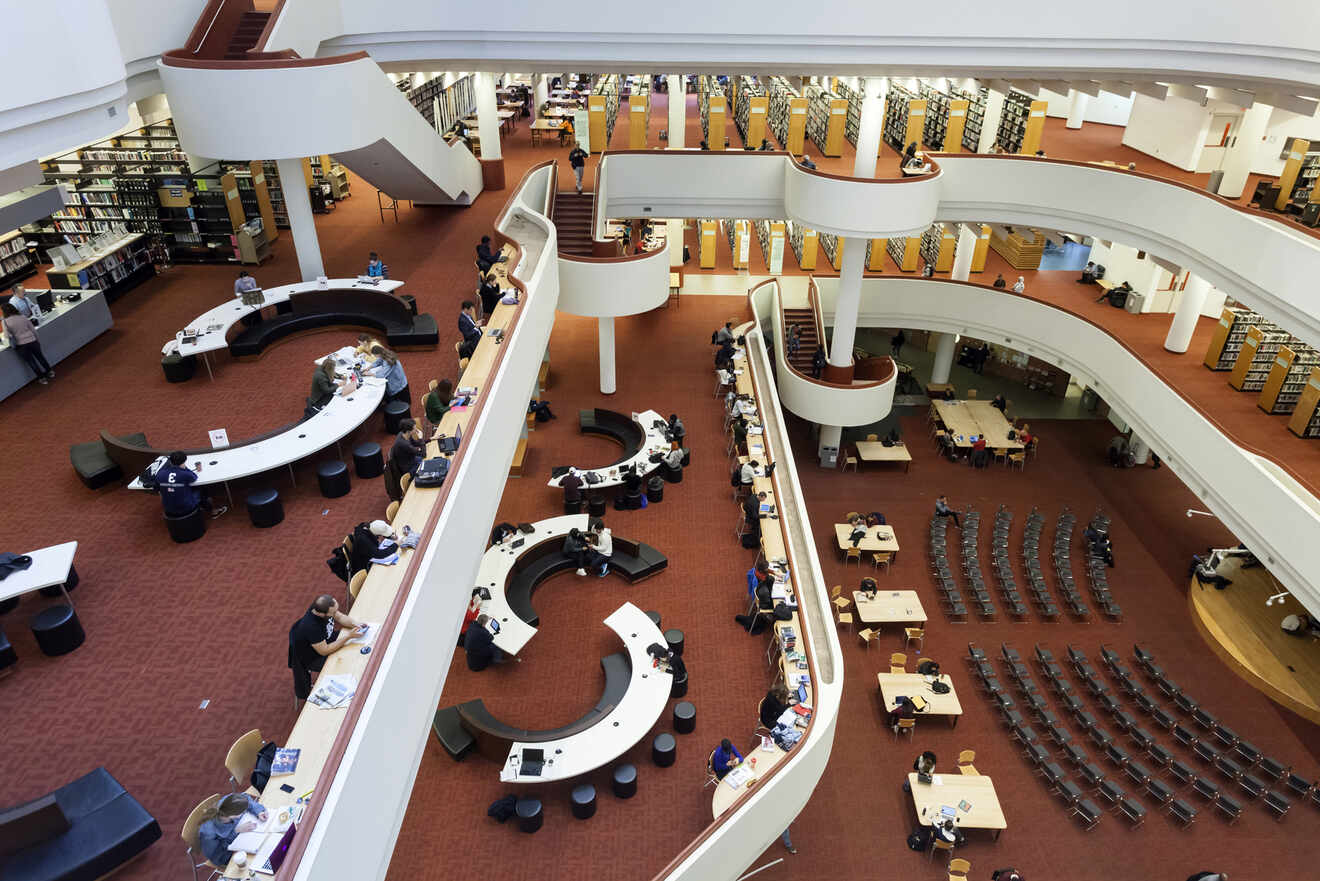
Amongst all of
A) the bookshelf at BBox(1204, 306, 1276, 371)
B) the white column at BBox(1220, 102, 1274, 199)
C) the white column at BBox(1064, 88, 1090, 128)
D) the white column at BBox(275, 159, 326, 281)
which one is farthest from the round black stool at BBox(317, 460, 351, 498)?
the white column at BBox(1064, 88, 1090, 128)

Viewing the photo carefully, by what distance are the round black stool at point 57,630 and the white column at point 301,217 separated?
8485 mm

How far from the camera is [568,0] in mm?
17109

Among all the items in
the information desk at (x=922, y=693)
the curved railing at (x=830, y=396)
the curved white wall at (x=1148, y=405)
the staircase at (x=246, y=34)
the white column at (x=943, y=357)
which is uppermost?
the staircase at (x=246, y=34)

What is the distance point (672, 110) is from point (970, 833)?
1868 cm

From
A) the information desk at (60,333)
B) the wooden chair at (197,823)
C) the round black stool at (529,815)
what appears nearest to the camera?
the wooden chair at (197,823)

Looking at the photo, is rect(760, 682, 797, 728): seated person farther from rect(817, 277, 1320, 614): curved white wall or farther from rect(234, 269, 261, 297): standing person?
rect(234, 269, 261, 297): standing person

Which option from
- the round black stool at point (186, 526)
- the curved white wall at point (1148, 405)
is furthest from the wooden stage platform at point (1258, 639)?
the round black stool at point (186, 526)

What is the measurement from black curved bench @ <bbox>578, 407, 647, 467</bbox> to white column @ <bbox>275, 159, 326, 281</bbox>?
6.39 m

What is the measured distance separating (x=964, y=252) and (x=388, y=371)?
17.7m

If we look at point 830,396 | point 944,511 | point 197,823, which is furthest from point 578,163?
point 197,823

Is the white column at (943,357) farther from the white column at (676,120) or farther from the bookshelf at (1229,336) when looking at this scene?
the white column at (676,120)

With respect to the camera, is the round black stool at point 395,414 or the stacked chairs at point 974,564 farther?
the stacked chairs at point 974,564

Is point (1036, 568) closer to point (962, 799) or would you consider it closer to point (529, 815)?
point (962, 799)

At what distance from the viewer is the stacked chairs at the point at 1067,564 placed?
18.2 m
